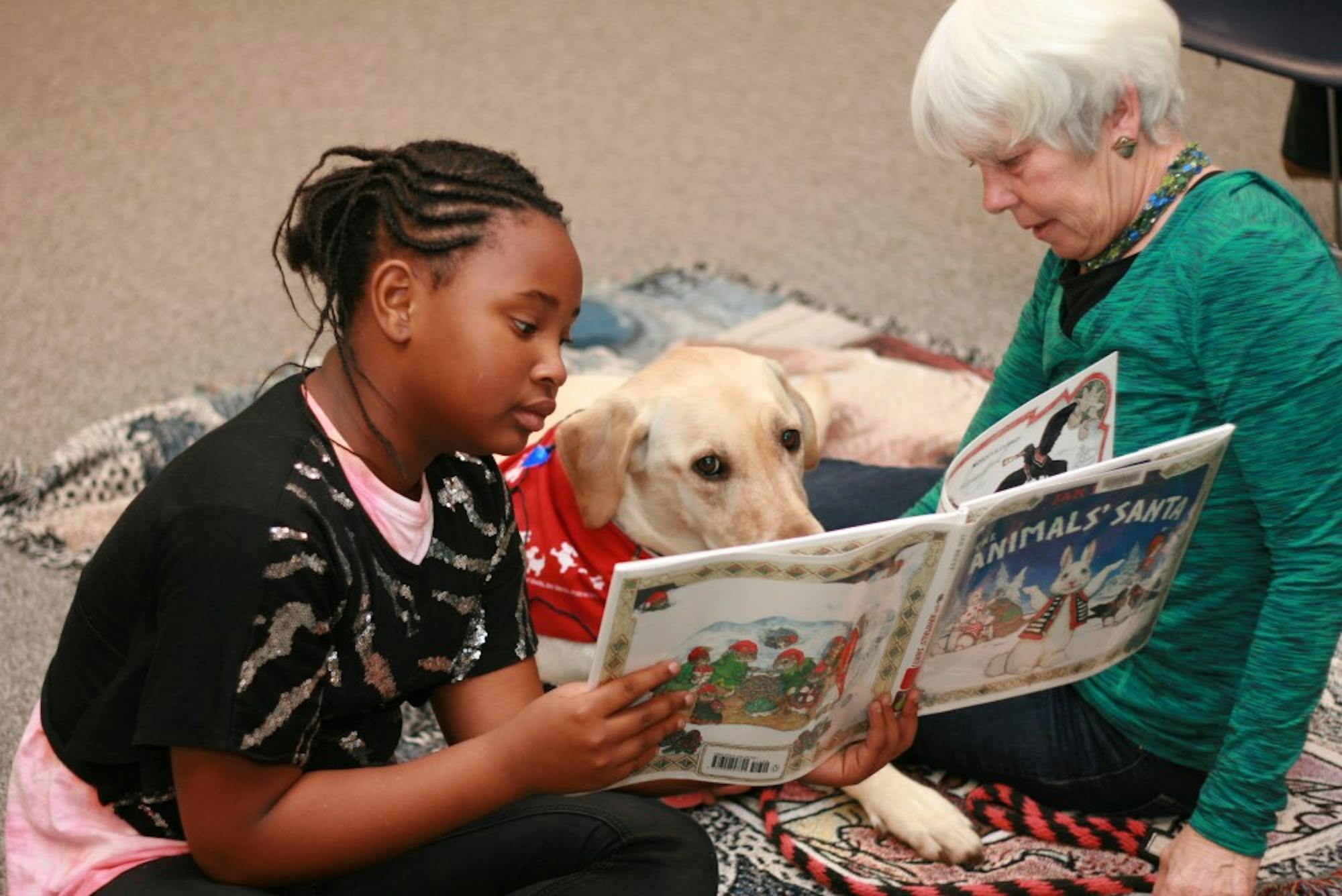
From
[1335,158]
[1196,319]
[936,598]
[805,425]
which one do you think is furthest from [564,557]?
[1335,158]

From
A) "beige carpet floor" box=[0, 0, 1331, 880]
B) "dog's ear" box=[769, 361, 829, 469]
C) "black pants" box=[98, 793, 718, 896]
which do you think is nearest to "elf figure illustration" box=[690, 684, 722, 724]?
"black pants" box=[98, 793, 718, 896]

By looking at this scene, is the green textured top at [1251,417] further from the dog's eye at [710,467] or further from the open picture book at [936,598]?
the dog's eye at [710,467]

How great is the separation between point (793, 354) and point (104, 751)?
1681mm

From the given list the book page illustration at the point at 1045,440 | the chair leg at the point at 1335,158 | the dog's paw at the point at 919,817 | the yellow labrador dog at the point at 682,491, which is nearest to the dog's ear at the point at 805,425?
the yellow labrador dog at the point at 682,491

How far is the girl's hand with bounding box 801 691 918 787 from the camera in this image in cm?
145

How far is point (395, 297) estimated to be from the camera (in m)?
1.19

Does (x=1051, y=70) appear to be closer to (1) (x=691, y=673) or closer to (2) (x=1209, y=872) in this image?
(1) (x=691, y=673)

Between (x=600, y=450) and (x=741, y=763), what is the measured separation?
1.65 feet

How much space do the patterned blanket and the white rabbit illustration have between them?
262mm

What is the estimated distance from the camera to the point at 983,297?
309cm

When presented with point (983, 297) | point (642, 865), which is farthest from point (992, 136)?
point (983, 297)

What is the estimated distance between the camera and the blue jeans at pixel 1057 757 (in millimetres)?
1650

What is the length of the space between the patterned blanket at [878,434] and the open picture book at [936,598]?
0.85 feet

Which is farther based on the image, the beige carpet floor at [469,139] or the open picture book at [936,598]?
the beige carpet floor at [469,139]
